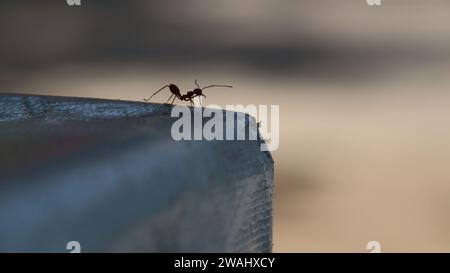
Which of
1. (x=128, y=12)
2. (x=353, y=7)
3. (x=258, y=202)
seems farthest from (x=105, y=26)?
(x=258, y=202)

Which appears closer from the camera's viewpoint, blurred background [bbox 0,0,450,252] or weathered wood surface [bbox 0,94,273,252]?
weathered wood surface [bbox 0,94,273,252]

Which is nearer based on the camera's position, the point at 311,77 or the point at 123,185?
the point at 123,185

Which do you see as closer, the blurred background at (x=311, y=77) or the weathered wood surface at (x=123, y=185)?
the weathered wood surface at (x=123, y=185)

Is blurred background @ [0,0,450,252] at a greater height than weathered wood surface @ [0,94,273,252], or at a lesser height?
greater

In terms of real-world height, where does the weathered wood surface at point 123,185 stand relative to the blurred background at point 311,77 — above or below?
below

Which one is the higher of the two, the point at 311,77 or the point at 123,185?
the point at 311,77
